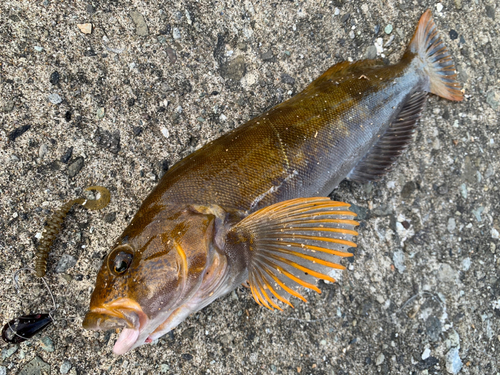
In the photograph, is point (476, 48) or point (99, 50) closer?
point (99, 50)

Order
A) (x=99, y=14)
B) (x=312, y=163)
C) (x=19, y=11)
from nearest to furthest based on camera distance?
(x=312, y=163), (x=19, y=11), (x=99, y=14)

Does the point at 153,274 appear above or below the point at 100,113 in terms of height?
below

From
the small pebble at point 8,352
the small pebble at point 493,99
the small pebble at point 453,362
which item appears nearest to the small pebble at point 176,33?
the small pebble at point 8,352

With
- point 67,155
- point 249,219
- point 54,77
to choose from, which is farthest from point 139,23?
point 249,219

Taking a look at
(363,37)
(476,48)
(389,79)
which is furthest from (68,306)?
(476,48)

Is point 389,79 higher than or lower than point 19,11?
lower

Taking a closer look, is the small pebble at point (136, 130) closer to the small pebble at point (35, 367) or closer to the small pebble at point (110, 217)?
the small pebble at point (110, 217)

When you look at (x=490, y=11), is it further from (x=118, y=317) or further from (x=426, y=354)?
(x=118, y=317)

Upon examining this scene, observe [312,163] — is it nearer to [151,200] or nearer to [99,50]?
[151,200]
